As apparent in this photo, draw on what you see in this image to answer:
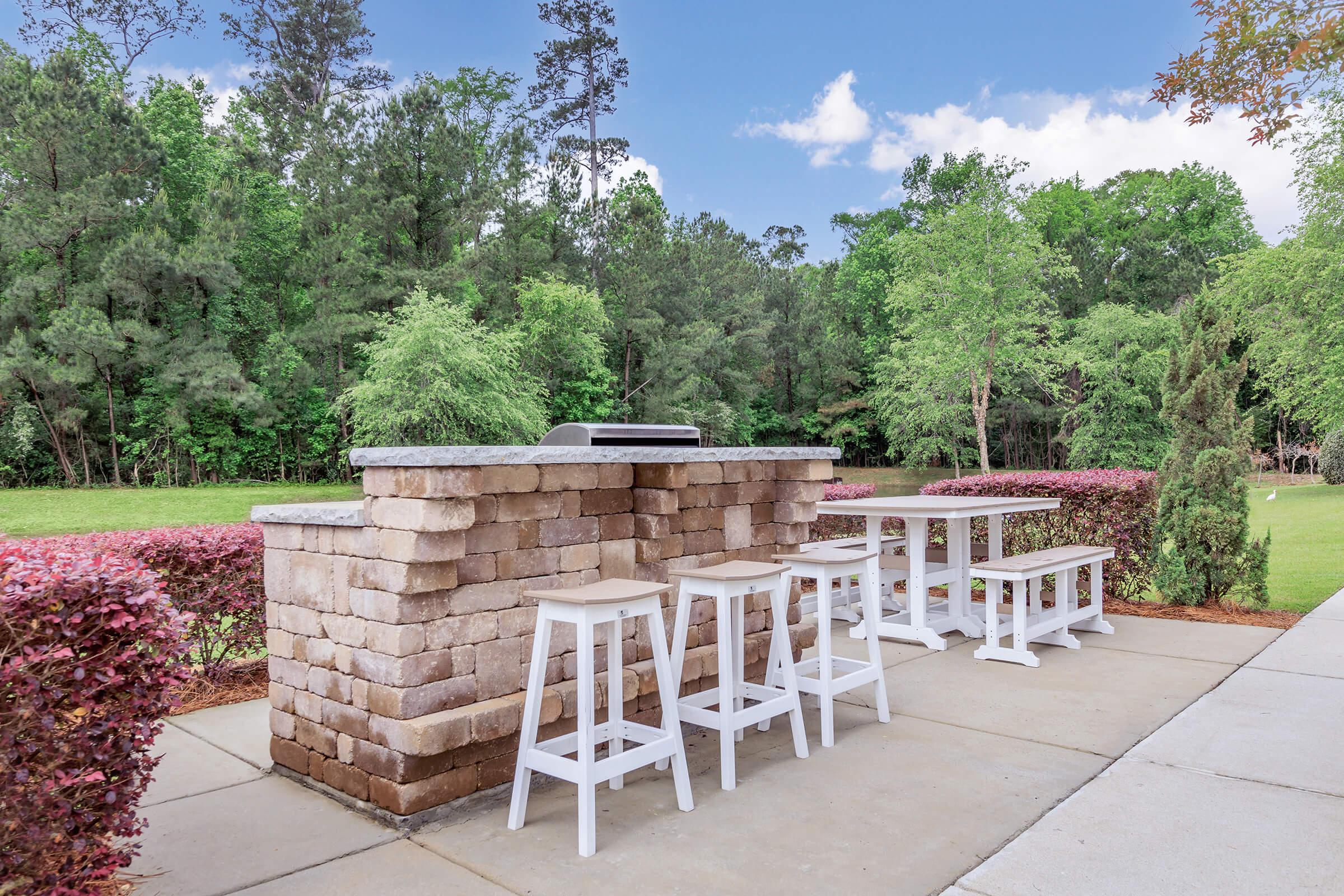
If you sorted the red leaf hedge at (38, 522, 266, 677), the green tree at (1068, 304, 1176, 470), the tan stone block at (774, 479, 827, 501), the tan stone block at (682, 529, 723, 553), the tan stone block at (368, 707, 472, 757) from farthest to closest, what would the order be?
the green tree at (1068, 304, 1176, 470)
the red leaf hedge at (38, 522, 266, 677)
the tan stone block at (774, 479, 827, 501)
the tan stone block at (682, 529, 723, 553)
the tan stone block at (368, 707, 472, 757)

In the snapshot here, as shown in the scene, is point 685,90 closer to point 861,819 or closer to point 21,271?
point 21,271

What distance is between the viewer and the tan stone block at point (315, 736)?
3.03 metres

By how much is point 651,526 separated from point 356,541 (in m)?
1.20

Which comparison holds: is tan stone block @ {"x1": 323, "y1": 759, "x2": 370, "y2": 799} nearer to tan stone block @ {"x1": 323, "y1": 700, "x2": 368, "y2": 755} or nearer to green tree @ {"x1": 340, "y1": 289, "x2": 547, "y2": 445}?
tan stone block @ {"x1": 323, "y1": 700, "x2": 368, "y2": 755}

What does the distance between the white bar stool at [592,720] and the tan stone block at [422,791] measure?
19cm

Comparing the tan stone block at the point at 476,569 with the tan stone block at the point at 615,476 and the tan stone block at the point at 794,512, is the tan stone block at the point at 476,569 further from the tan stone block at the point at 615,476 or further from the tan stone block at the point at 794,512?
the tan stone block at the point at 794,512

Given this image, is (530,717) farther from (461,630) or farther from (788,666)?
(788,666)

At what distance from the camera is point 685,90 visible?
2767 cm

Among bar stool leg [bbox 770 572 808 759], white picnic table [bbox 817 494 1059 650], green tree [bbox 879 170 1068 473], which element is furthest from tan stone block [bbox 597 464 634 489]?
green tree [bbox 879 170 1068 473]

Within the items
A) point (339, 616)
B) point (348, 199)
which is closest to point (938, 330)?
point (348, 199)

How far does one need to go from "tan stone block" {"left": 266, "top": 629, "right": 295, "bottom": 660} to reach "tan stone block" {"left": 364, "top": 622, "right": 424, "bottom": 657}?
68 centimetres

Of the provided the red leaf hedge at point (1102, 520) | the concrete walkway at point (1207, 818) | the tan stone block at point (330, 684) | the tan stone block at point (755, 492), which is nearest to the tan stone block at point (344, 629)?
the tan stone block at point (330, 684)

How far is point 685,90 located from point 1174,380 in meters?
24.4

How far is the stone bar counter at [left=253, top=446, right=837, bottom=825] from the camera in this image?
107 inches
